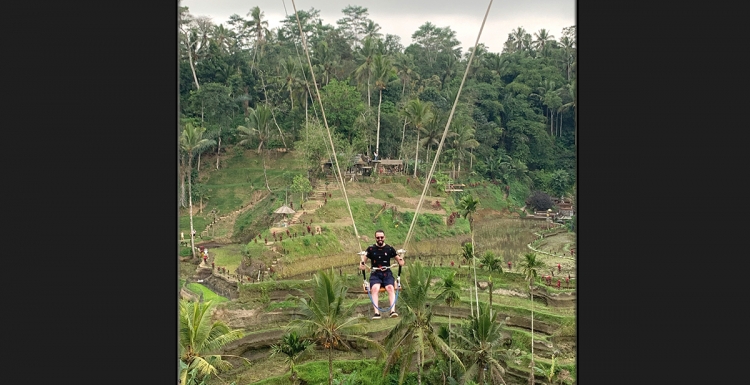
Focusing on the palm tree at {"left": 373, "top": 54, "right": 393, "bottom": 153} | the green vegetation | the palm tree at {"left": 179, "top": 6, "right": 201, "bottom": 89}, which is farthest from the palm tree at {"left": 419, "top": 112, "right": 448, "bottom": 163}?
the green vegetation

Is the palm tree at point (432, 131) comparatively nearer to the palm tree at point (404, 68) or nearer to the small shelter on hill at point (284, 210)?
the palm tree at point (404, 68)

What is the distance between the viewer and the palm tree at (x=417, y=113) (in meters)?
19.9

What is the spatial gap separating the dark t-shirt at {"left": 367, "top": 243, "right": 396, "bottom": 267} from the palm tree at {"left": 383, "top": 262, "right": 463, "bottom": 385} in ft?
11.5

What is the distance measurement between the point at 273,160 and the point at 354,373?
328 inches

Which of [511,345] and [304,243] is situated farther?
[304,243]

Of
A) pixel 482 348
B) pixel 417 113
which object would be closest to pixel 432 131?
pixel 417 113

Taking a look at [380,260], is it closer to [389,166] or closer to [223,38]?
[389,166]

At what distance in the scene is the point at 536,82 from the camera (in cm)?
2178

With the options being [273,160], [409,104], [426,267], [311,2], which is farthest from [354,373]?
[311,2]

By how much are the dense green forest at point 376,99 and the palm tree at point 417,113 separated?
30 millimetres

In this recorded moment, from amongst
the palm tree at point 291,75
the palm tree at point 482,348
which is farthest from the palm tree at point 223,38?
the palm tree at point 482,348

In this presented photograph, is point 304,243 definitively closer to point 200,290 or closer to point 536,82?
point 200,290

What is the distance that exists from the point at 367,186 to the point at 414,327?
27.6ft

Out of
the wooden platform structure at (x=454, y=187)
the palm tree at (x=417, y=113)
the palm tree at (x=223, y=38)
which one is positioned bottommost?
the wooden platform structure at (x=454, y=187)
